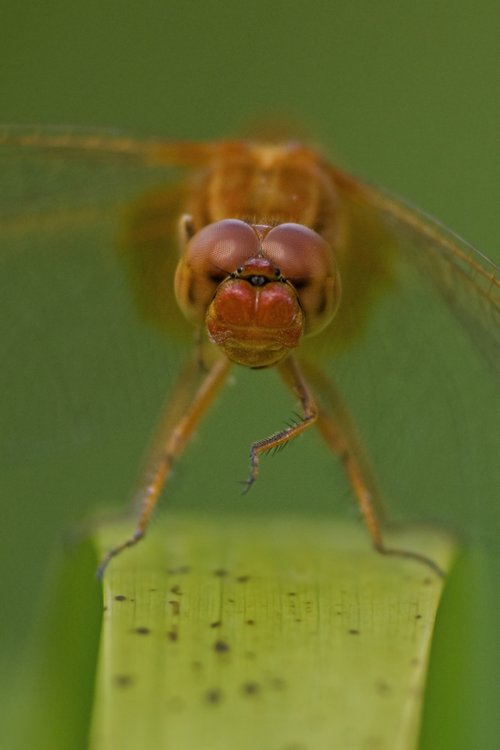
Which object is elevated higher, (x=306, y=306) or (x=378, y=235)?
(x=378, y=235)

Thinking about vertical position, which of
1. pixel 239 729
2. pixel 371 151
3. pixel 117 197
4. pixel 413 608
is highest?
pixel 371 151

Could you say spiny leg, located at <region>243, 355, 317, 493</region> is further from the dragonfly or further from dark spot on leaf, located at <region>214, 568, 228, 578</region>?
dark spot on leaf, located at <region>214, 568, 228, 578</region>

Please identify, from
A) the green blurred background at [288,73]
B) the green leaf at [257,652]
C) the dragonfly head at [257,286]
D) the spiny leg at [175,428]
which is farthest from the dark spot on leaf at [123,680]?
the green blurred background at [288,73]

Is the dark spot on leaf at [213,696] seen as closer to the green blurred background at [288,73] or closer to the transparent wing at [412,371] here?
the transparent wing at [412,371]

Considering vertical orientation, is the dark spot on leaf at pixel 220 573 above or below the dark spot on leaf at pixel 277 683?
above

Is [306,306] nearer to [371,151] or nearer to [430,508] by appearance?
[430,508]

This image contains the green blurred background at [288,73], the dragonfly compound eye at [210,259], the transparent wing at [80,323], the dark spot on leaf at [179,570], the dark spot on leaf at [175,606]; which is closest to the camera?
the dark spot on leaf at [175,606]

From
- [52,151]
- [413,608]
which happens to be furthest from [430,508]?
[52,151]

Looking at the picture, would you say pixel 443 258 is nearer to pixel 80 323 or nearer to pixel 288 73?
pixel 80 323
